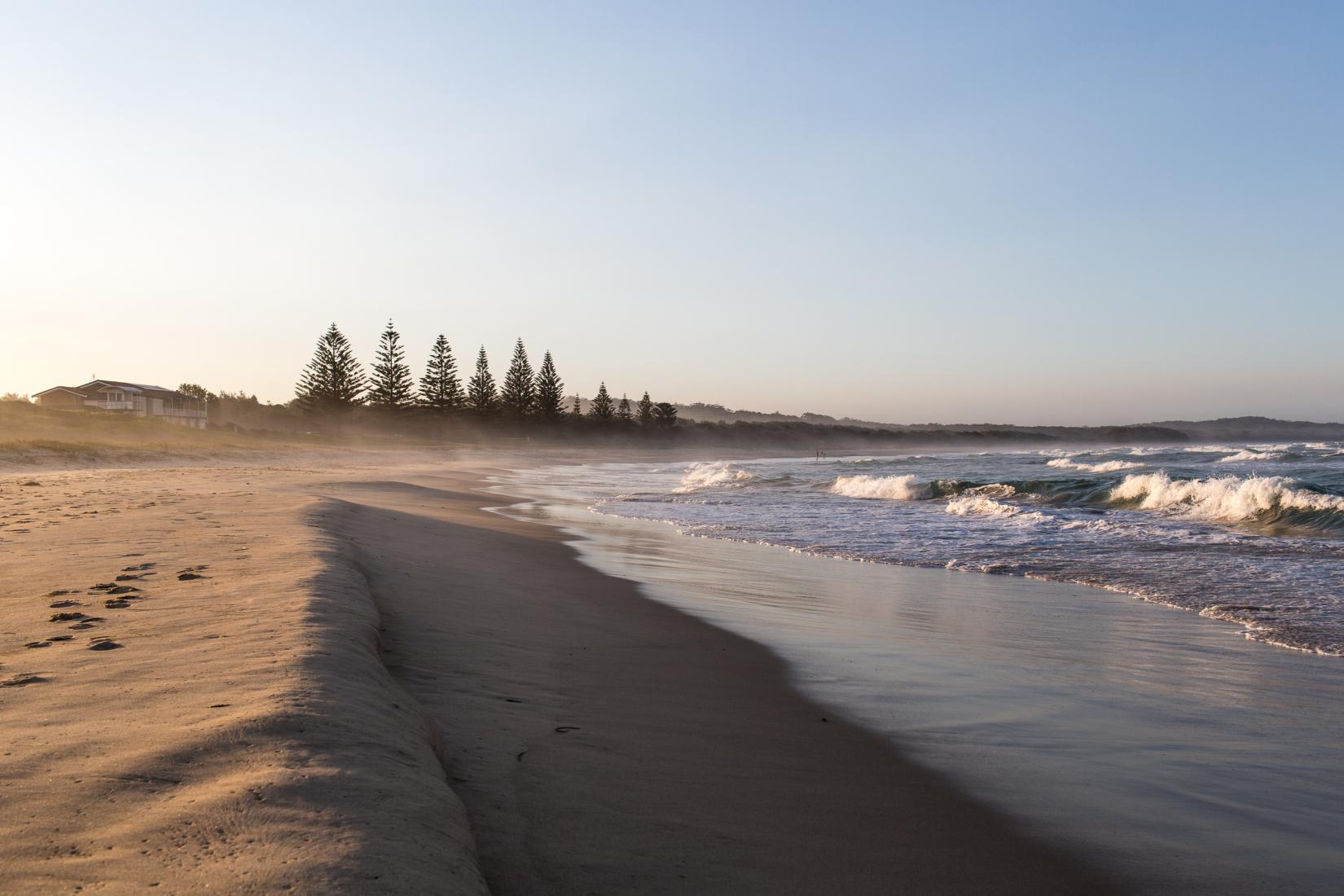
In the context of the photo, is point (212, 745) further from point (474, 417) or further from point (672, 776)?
point (474, 417)

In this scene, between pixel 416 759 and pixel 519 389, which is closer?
pixel 416 759

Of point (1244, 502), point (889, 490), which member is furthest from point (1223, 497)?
point (889, 490)

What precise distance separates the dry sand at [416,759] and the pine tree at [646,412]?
87650 mm

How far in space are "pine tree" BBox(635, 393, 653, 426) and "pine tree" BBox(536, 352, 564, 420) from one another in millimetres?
11149

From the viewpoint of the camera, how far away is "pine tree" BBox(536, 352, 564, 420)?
277 feet

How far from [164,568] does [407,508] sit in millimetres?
8335

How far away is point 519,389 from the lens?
83500 mm

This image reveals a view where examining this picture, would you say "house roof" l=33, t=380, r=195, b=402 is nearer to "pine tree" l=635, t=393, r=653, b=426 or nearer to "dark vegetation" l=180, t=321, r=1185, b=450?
"dark vegetation" l=180, t=321, r=1185, b=450

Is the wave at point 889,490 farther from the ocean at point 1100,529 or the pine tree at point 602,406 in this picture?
the pine tree at point 602,406

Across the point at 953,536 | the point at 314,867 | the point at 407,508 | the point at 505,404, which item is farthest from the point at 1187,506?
the point at 505,404

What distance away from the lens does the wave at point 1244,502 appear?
1346 centimetres

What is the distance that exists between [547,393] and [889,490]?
217 feet

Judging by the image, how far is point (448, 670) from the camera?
4078 mm

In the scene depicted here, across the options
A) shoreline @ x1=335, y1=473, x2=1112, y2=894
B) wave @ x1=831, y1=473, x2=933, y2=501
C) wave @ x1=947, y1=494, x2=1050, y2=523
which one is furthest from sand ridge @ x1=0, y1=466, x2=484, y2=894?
wave @ x1=831, y1=473, x2=933, y2=501
